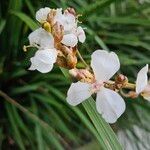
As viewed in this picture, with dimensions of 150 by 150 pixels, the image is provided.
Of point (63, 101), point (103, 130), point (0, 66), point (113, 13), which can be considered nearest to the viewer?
point (103, 130)

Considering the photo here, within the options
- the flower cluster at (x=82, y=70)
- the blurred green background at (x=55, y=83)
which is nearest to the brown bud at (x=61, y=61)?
the flower cluster at (x=82, y=70)

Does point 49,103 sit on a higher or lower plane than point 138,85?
lower

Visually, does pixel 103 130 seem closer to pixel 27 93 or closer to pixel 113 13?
pixel 27 93

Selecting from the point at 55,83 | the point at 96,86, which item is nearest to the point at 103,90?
the point at 96,86

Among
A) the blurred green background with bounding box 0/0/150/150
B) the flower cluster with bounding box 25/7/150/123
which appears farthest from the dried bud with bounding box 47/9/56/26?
the blurred green background with bounding box 0/0/150/150

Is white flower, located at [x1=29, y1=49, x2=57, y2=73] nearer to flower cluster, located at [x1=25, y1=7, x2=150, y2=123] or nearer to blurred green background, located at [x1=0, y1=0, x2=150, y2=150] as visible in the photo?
flower cluster, located at [x1=25, y1=7, x2=150, y2=123]

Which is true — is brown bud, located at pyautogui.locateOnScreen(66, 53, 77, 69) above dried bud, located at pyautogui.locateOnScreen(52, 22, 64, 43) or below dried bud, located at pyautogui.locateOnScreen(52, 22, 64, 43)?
below

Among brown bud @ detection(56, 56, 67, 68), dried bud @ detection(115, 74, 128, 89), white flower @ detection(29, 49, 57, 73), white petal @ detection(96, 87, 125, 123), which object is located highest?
white flower @ detection(29, 49, 57, 73)

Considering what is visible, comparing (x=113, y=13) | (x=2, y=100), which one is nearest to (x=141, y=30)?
(x=113, y=13)

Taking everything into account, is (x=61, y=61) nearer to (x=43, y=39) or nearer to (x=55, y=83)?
(x=43, y=39)
